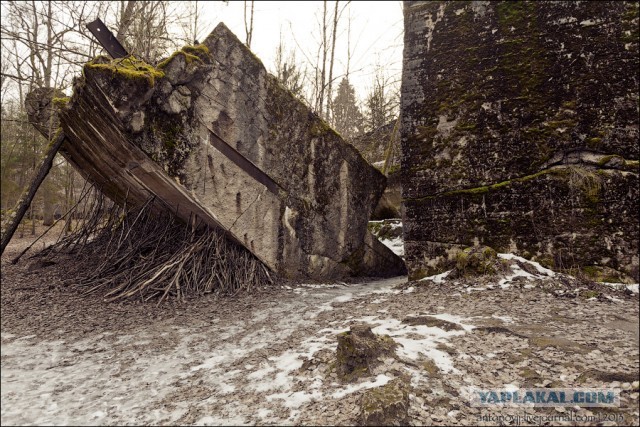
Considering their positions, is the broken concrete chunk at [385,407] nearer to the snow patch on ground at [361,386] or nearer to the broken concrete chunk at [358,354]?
the snow patch on ground at [361,386]

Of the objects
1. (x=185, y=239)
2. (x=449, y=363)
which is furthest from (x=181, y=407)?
(x=185, y=239)

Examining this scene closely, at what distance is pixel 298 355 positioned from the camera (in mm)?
2951

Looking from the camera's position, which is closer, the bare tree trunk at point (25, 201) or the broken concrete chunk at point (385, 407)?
the broken concrete chunk at point (385, 407)

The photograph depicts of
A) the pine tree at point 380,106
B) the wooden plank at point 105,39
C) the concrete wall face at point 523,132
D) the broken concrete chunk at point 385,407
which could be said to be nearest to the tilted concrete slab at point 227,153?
the wooden plank at point 105,39

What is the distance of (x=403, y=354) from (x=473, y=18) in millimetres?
4671

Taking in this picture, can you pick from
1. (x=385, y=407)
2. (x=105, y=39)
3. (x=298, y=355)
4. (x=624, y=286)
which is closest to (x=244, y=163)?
(x=105, y=39)

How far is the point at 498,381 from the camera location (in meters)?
2.32

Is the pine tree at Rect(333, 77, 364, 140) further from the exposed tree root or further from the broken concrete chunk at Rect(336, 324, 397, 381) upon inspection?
A: the broken concrete chunk at Rect(336, 324, 397, 381)

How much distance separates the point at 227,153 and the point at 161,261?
5.76ft

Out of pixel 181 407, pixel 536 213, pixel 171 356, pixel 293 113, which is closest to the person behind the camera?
pixel 181 407

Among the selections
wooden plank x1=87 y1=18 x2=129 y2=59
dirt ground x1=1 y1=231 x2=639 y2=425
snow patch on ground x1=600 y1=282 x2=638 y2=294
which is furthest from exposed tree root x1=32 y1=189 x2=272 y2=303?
snow patch on ground x1=600 y1=282 x2=638 y2=294

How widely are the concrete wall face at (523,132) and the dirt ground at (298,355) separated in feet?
2.35

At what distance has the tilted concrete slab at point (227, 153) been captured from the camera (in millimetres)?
4363

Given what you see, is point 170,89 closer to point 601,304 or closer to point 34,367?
point 34,367
